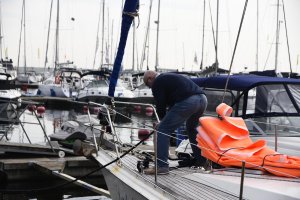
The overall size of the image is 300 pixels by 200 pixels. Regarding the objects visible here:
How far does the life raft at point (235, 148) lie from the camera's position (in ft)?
18.9

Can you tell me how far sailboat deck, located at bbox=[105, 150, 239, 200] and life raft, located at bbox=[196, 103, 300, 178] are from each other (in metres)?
0.45

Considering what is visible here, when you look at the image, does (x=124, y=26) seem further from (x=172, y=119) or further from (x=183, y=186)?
(x=183, y=186)

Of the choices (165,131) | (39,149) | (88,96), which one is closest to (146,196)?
(165,131)

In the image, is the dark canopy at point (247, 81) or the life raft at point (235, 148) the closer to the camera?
the life raft at point (235, 148)

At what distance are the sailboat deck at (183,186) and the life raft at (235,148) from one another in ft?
1.46

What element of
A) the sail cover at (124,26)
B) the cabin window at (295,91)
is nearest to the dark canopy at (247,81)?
the cabin window at (295,91)

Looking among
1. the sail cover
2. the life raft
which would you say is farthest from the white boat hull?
the life raft

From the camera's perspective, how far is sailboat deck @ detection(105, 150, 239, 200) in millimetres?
5410

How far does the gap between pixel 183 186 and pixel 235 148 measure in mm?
871

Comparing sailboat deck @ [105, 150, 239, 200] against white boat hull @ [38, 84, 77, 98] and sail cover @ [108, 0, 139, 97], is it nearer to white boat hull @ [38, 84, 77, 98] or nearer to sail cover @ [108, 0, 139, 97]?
sail cover @ [108, 0, 139, 97]

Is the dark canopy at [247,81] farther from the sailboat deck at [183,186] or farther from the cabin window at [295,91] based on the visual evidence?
the sailboat deck at [183,186]

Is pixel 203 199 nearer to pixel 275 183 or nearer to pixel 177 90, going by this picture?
pixel 275 183

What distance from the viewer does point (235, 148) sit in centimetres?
614

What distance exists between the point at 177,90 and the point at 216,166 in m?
1.19
